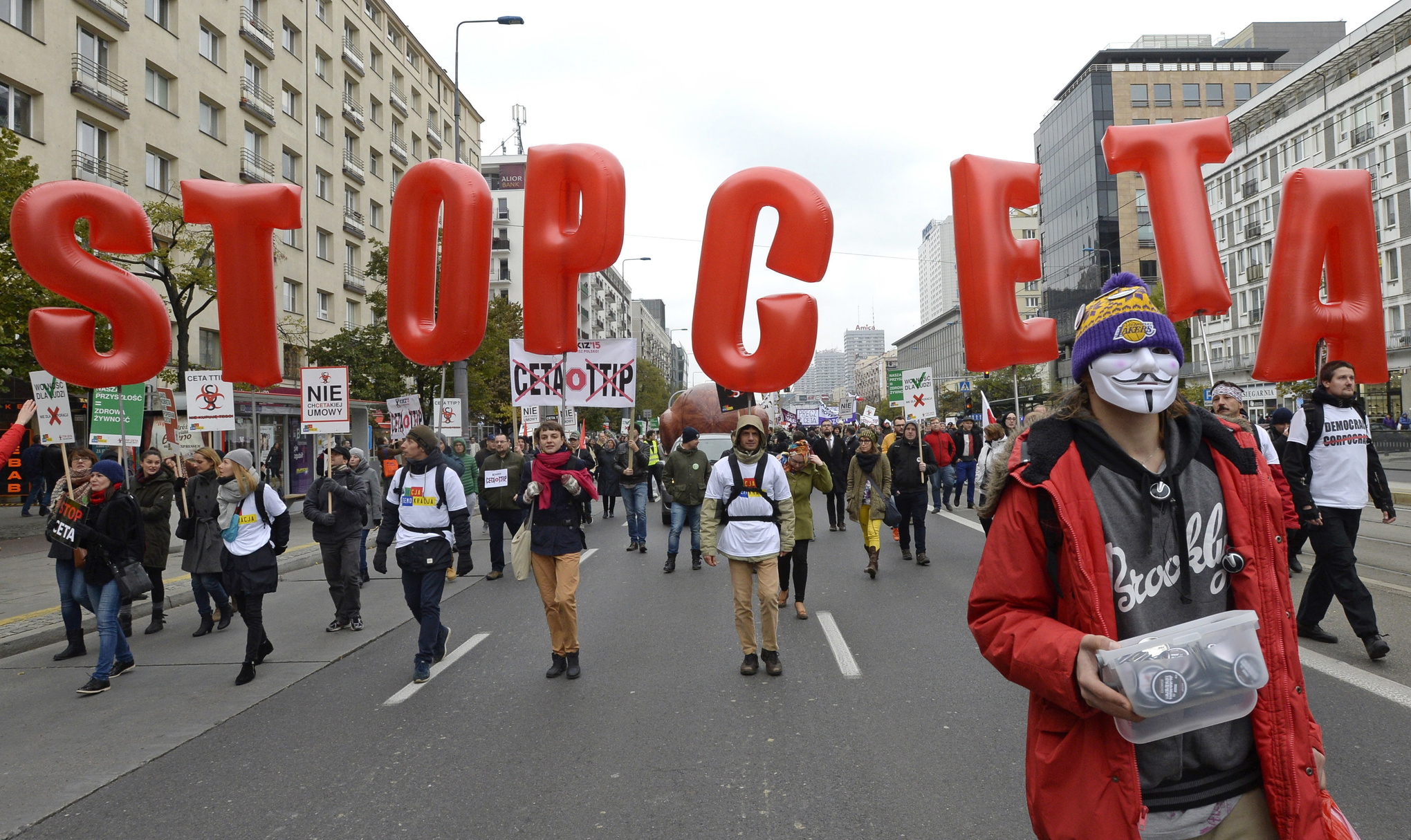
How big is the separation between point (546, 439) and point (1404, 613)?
23.1ft

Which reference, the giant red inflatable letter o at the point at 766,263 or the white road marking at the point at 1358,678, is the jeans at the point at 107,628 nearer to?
the giant red inflatable letter o at the point at 766,263

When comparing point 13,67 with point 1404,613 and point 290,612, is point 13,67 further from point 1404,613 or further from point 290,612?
point 1404,613

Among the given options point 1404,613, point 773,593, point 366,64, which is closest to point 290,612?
point 773,593

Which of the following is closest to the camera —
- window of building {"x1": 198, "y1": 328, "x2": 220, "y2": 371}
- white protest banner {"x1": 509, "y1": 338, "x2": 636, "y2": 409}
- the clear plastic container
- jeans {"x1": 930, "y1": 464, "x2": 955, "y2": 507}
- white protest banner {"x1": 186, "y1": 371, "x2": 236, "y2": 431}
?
the clear plastic container

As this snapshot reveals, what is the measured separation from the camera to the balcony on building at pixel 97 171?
77.8 ft

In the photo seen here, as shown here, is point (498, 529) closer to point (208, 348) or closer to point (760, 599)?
point (760, 599)

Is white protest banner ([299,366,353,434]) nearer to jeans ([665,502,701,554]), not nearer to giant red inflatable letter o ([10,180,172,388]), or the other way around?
jeans ([665,502,701,554])

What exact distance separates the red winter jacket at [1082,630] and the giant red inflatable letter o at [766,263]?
155 inches

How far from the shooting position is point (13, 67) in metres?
21.6

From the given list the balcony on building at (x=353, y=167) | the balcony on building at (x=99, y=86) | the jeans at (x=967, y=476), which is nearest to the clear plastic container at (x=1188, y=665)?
the jeans at (x=967, y=476)

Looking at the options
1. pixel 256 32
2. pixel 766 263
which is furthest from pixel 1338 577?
pixel 256 32

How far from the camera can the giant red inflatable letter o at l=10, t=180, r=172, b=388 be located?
19.1ft

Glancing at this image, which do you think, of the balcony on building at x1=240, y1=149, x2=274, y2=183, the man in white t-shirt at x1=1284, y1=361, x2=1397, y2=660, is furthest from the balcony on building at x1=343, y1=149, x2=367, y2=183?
the man in white t-shirt at x1=1284, y1=361, x2=1397, y2=660

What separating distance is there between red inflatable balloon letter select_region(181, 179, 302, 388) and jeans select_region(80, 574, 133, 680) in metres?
2.12
